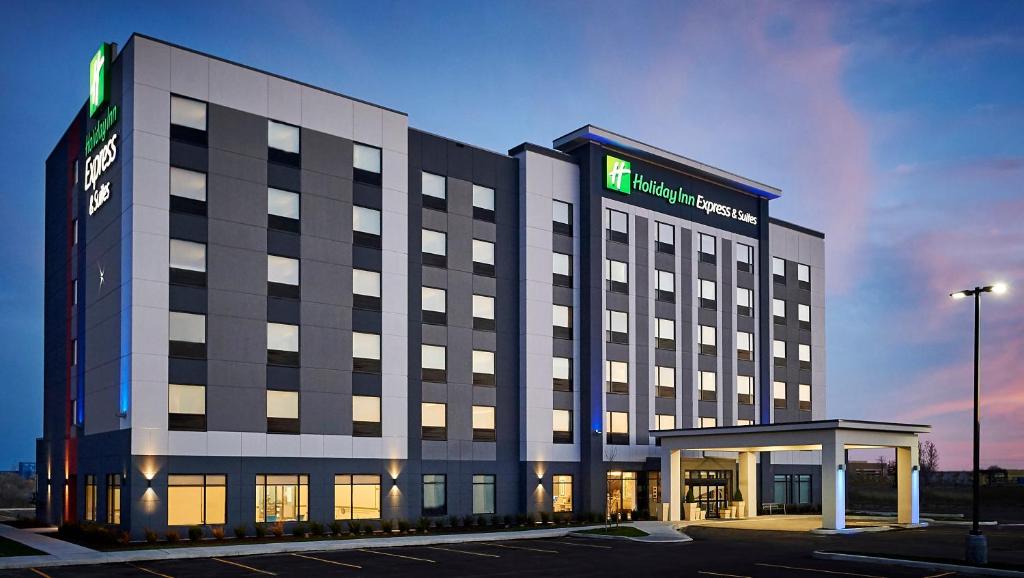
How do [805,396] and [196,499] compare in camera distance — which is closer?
[196,499]

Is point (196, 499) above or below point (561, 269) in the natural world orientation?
below

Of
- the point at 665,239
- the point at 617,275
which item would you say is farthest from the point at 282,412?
the point at 665,239

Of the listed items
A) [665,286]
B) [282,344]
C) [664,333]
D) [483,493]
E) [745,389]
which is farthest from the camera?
[745,389]

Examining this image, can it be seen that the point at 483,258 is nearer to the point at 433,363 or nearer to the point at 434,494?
the point at 433,363

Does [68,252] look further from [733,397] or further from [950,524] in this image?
[950,524]

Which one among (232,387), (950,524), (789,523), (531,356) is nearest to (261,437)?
(232,387)

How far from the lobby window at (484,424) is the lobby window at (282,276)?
12850 millimetres

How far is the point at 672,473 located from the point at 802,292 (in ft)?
75.3

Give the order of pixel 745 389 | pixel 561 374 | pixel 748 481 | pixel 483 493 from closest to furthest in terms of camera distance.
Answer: pixel 483 493
pixel 561 374
pixel 748 481
pixel 745 389

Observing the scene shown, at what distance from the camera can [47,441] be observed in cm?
5644

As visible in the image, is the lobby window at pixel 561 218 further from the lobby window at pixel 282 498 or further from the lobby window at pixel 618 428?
the lobby window at pixel 282 498

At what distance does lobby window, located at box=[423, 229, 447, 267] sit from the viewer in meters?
51.0

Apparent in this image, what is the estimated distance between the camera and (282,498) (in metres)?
44.1

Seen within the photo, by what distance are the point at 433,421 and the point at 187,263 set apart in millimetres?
15697
